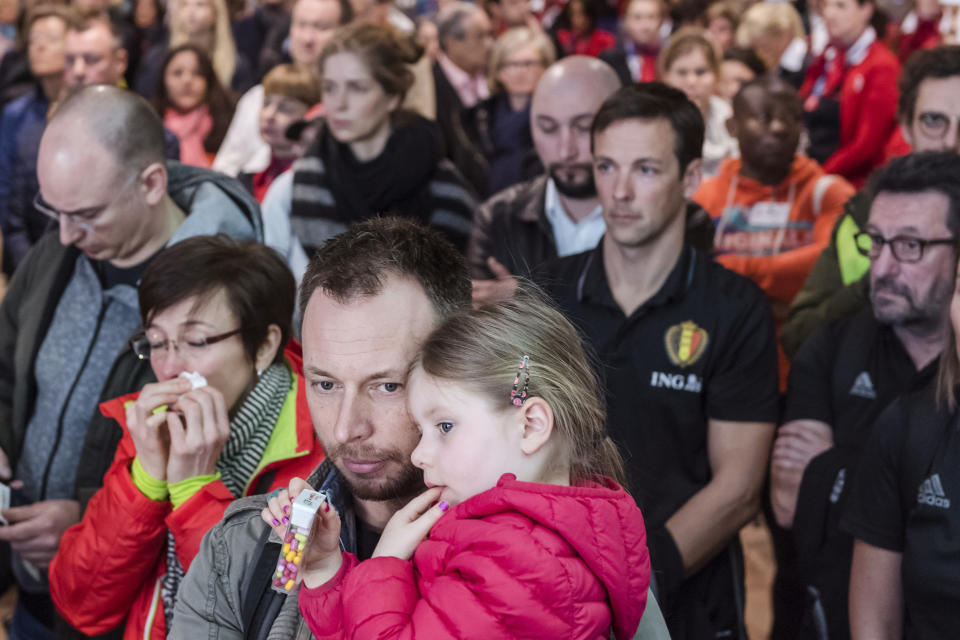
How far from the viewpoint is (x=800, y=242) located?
152 inches

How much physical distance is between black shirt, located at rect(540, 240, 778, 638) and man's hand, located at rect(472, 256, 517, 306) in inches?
9.5

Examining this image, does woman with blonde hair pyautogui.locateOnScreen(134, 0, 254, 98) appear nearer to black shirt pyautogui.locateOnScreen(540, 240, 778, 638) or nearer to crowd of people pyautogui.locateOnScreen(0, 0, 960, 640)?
crowd of people pyautogui.locateOnScreen(0, 0, 960, 640)

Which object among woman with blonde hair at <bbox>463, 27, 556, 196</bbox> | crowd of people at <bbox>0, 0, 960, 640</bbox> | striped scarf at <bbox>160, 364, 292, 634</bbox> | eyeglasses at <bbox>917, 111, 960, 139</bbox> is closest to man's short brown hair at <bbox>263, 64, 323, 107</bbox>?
crowd of people at <bbox>0, 0, 960, 640</bbox>

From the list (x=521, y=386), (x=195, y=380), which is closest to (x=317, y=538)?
(x=521, y=386)

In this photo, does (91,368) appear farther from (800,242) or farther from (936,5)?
(936,5)

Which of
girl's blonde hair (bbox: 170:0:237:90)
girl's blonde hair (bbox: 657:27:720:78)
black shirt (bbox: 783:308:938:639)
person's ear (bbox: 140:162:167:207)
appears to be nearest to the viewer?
black shirt (bbox: 783:308:938:639)

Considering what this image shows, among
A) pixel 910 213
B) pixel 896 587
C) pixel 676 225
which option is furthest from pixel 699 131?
pixel 896 587

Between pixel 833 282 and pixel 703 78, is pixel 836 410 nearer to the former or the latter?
pixel 833 282

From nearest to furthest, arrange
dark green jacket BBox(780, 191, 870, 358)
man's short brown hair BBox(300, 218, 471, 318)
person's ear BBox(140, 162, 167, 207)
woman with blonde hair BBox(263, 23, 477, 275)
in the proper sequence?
1. man's short brown hair BBox(300, 218, 471, 318)
2. person's ear BBox(140, 162, 167, 207)
3. dark green jacket BBox(780, 191, 870, 358)
4. woman with blonde hair BBox(263, 23, 477, 275)

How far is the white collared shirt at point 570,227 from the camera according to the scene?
346cm

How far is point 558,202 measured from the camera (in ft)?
11.6

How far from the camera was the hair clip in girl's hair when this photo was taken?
65.6 inches

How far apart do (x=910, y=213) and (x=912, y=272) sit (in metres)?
0.15

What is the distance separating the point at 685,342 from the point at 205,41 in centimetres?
484
